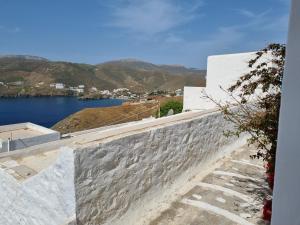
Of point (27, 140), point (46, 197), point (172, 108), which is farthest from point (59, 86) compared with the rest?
point (46, 197)

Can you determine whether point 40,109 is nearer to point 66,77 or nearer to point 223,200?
point 66,77

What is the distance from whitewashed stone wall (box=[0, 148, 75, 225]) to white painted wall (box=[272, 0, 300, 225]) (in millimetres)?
3259

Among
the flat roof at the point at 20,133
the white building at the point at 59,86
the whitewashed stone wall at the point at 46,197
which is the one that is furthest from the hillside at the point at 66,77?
the whitewashed stone wall at the point at 46,197

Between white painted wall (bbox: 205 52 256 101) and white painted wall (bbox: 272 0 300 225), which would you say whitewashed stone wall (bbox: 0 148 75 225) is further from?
white painted wall (bbox: 205 52 256 101)

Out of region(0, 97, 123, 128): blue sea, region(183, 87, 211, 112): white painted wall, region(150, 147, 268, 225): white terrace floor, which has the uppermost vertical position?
region(183, 87, 211, 112): white painted wall

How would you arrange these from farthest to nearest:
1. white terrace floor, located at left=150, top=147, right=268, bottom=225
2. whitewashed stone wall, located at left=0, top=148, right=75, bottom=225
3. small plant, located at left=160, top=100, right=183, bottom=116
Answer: small plant, located at left=160, top=100, right=183, bottom=116, white terrace floor, located at left=150, top=147, right=268, bottom=225, whitewashed stone wall, located at left=0, top=148, right=75, bottom=225

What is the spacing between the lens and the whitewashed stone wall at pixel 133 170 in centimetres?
478

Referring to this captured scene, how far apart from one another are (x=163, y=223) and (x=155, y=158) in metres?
1.35

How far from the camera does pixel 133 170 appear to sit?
571cm

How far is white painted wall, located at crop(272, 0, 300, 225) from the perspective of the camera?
1.77m

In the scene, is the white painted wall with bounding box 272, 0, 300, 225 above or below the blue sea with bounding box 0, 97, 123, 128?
above

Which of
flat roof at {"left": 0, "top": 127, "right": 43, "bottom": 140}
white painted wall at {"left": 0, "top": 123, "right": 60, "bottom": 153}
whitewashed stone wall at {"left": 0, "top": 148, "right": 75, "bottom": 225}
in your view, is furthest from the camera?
flat roof at {"left": 0, "top": 127, "right": 43, "bottom": 140}

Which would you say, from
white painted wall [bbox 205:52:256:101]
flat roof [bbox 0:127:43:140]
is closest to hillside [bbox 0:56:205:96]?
white painted wall [bbox 205:52:256:101]

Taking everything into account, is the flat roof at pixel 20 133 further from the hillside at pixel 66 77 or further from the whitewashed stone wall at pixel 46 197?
the hillside at pixel 66 77
